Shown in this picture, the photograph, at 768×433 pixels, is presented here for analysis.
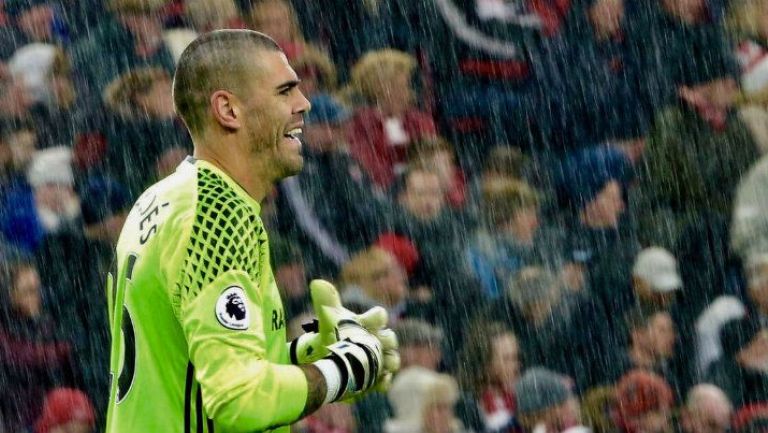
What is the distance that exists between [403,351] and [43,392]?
147 centimetres

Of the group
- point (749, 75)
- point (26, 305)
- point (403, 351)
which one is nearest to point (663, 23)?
point (749, 75)

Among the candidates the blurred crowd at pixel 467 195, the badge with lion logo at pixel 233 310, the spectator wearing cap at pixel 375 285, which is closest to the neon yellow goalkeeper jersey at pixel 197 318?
the badge with lion logo at pixel 233 310

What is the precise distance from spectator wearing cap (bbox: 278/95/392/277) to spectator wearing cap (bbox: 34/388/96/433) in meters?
1.16

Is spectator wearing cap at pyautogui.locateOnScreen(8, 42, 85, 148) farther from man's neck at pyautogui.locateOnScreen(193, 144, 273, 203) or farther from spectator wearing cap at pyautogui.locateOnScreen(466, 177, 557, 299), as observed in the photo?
man's neck at pyautogui.locateOnScreen(193, 144, 273, 203)

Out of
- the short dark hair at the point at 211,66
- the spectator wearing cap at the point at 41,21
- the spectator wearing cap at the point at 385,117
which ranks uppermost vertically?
the spectator wearing cap at the point at 41,21

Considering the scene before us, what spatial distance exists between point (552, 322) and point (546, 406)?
1.85 ft

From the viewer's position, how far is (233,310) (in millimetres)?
2973

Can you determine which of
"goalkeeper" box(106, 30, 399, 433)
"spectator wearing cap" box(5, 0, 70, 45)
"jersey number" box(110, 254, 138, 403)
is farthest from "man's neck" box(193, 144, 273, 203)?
"spectator wearing cap" box(5, 0, 70, 45)

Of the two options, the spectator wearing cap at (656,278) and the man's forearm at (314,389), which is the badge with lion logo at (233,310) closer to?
the man's forearm at (314,389)

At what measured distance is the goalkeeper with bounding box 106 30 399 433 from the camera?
2.97 m

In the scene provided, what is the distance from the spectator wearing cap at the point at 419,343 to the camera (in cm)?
625

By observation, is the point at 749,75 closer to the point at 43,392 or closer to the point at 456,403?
the point at 456,403

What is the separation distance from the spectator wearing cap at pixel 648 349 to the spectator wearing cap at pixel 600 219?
0.51 feet

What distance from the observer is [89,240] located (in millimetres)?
6473
